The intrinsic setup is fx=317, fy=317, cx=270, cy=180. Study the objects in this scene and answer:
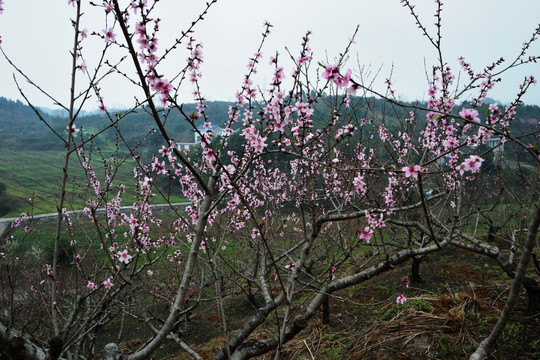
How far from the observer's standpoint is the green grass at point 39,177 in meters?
36.2

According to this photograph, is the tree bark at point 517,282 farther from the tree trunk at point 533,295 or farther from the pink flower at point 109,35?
the pink flower at point 109,35

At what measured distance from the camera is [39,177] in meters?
50.0

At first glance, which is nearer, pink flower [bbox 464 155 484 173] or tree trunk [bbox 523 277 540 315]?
pink flower [bbox 464 155 484 173]

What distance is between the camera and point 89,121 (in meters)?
90.1

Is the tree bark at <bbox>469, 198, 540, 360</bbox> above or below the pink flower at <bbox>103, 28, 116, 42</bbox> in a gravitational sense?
below

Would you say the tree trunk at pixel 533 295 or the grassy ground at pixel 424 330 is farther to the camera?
the tree trunk at pixel 533 295

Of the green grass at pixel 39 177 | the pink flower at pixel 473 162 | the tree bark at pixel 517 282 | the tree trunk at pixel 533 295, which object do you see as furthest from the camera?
the green grass at pixel 39 177

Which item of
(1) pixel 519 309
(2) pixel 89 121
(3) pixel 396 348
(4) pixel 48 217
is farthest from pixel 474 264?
(2) pixel 89 121

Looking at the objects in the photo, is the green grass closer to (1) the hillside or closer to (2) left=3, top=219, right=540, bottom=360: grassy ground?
(1) the hillside

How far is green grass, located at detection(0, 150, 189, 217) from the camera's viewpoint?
3622 centimetres

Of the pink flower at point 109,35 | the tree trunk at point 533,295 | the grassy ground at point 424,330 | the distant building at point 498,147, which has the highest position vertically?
the pink flower at point 109,35

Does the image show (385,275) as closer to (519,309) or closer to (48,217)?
(519,309)

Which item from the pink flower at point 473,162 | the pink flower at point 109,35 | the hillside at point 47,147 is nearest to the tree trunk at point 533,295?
the pink flower at point 473,162

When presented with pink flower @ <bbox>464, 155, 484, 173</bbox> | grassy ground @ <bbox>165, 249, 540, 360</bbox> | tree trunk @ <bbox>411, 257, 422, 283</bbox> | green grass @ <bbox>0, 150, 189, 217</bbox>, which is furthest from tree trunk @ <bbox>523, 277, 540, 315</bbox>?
green grass @ <bbox>0, 150, 189, 217</bbox>
